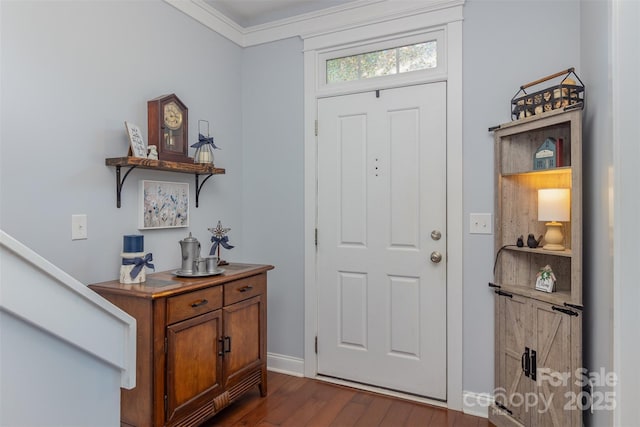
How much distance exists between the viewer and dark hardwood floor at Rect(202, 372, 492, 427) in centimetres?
235

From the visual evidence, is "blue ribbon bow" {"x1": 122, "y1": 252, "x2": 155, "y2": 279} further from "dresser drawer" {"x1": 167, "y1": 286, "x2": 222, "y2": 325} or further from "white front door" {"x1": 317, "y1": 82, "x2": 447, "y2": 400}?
"white front door" {"x1": 317, "y1": 82, "x2": 447, "y2": 400}

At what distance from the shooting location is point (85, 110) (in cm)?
206

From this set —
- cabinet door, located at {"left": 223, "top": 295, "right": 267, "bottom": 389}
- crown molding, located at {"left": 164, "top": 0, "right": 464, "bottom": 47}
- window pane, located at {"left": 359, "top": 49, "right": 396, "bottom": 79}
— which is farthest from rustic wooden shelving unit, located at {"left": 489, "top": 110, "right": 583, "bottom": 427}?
cabinet door, located at {"left": 223, "top": 295, "right": 267, "bottom": 389}

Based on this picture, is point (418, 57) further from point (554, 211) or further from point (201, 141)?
point (201, 141)

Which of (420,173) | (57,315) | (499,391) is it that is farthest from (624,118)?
(57,315)

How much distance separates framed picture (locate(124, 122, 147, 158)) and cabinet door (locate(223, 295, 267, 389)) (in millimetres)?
1020

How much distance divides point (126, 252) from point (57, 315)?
49.3 inches

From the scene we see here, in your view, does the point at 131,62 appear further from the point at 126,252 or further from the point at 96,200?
the point at 126,252

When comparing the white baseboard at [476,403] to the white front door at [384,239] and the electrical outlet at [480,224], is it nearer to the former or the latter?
the white front door at [384,239]

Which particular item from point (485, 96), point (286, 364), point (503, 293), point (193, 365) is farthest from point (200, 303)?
point (485, 96)

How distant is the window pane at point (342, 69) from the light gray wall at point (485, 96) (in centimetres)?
77

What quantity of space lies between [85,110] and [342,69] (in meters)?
1.72

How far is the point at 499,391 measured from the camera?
2.33 m

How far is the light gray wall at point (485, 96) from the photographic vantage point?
2.31 metres
